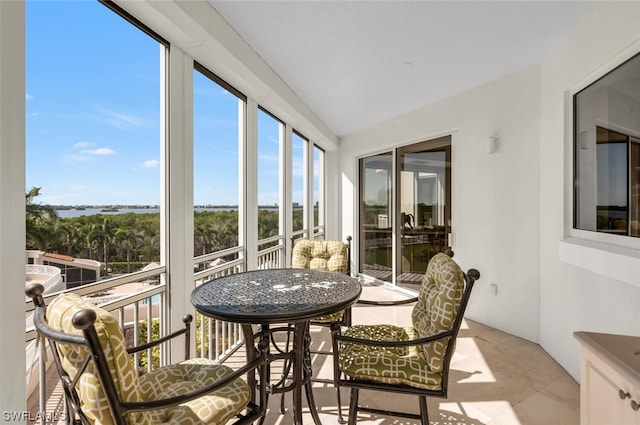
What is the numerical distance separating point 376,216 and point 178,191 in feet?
12.7

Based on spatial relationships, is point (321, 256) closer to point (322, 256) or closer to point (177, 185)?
point (322, 256)

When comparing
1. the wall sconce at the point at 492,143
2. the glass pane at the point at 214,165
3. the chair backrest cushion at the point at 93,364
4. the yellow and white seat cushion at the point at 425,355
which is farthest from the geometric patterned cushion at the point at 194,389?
the wall sconce at the point at 492,143

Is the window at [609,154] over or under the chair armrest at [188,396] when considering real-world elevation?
over

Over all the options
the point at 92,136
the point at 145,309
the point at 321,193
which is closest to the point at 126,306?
the point at 145,309

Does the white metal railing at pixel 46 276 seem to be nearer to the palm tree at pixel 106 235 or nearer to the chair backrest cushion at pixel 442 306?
the palm tree at pixel 106 235

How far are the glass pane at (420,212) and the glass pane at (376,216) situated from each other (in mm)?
291

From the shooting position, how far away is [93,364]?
0.92 m

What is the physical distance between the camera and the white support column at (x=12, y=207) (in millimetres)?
1192

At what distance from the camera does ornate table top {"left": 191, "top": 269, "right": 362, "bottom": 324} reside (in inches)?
56.9

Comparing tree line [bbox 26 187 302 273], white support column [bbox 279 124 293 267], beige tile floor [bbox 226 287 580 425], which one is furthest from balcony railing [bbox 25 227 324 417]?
white support column [bbox 279 124 293 267]

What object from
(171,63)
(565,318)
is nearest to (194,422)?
(171,63)

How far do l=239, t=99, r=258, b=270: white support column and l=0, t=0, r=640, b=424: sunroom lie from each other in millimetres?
17

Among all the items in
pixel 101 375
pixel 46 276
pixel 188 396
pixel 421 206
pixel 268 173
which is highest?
pixel 268 173

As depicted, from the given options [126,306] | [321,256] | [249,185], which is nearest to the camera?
[126,306]
